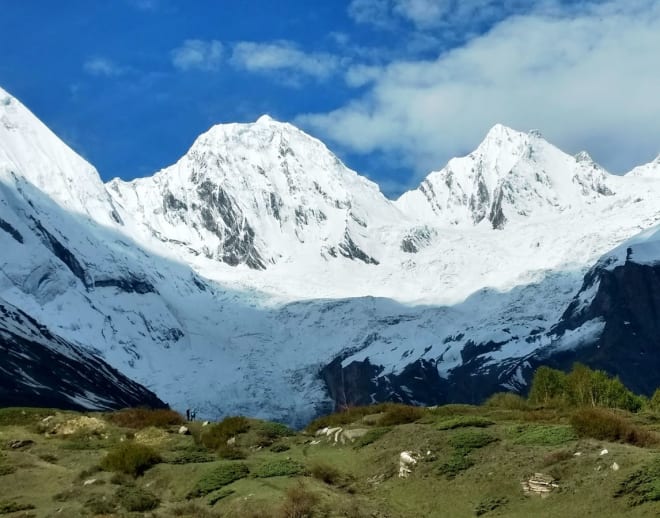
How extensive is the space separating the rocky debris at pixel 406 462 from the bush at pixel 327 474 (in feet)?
7.04

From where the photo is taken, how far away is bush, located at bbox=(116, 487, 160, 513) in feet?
105

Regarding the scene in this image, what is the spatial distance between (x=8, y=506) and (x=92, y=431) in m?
16.4

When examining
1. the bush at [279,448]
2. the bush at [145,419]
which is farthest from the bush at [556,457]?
the bush at [145,419]

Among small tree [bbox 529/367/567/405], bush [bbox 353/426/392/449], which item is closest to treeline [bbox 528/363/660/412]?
small tree [bbox 529/367/567/405]

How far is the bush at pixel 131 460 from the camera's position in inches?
1492

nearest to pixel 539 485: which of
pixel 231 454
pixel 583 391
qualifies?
pixel 231 454

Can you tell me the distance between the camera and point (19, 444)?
45375 mm

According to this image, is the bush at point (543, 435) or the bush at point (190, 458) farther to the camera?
the bush at point (190, 458)

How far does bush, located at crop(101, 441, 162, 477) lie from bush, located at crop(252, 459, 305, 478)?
Answer: 4.51 m

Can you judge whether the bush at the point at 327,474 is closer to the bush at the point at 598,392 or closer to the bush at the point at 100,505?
the bush at the point at 100,505

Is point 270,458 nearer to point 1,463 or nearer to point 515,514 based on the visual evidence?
point 1,463

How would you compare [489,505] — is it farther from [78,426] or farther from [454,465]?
[78,426]

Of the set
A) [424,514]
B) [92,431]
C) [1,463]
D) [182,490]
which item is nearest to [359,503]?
[424,514]

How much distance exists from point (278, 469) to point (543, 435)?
9.40 metres
